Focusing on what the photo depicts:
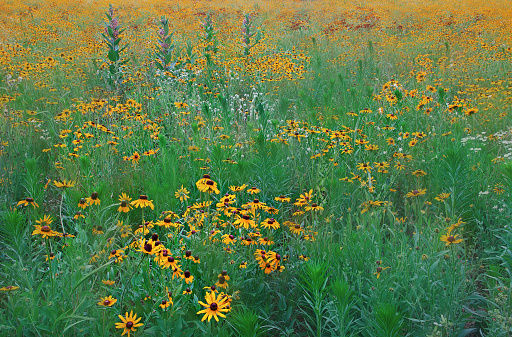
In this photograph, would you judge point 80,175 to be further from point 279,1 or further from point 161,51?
point 279,1

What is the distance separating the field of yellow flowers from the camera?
1.61 m

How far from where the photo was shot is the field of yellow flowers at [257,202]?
1613mm

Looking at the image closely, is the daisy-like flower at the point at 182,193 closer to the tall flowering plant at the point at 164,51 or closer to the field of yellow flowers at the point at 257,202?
the field of yellow flowers at the point at 257,202

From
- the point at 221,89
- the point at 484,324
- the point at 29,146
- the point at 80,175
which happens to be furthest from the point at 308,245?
the point at 221,89

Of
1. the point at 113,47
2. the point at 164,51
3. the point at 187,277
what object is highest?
the point at 113,47

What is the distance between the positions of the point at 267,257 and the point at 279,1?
18776mm

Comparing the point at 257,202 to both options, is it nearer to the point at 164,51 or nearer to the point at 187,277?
the point at 187,277

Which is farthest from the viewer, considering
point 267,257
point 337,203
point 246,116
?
point 246,116

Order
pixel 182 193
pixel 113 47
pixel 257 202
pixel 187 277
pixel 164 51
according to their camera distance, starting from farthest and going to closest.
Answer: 1. pixel 164 51
2. pixel 113 47
3. pixel 182 193
4. pixel 257 202
5. pixel 187 277

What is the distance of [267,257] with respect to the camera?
1.77 metres

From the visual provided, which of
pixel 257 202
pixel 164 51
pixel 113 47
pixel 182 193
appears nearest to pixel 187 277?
pixel 257 202

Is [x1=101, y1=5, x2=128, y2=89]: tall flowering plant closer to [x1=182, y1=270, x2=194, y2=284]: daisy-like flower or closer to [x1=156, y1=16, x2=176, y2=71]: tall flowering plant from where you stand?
[x1=156, y1=16, x2=176, y2=71]: tall flowering plant

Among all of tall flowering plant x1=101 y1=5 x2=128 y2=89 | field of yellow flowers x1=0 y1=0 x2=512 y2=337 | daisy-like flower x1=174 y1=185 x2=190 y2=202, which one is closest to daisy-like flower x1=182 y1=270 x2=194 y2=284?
field of yellow flowers x1=0 y1=0 x2=512 y2=337

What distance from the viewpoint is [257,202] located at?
1979 mm
